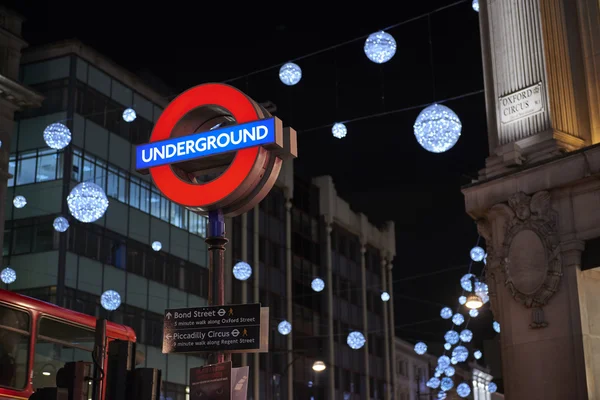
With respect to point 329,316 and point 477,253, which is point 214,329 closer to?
point 477,253

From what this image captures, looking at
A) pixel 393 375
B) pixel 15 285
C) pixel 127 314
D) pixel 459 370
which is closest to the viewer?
pixel 15 285

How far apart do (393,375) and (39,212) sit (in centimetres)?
4182

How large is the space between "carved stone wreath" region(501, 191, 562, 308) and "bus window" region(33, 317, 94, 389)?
26.9 feet

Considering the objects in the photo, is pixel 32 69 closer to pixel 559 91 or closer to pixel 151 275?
pixel 151 275

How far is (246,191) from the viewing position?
9461 mm

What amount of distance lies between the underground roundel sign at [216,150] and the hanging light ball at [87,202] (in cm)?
1301

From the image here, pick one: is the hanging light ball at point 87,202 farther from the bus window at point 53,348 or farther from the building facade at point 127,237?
the building facade at point 127,237

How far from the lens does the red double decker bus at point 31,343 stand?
44.1 feet

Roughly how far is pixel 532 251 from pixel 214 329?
9532 millimetres

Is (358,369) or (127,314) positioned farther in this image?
(358,369)

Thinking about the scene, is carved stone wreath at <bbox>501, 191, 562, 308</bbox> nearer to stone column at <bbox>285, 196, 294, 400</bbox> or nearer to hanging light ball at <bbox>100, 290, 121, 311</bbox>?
hanging light ball at <bbox>100, 290, 121, 311</bbox>

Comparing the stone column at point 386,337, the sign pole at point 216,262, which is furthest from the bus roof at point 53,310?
the stone column at point 386,337

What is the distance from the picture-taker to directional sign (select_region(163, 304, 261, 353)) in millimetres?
8500

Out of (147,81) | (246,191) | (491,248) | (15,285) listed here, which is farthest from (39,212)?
(246,191)
